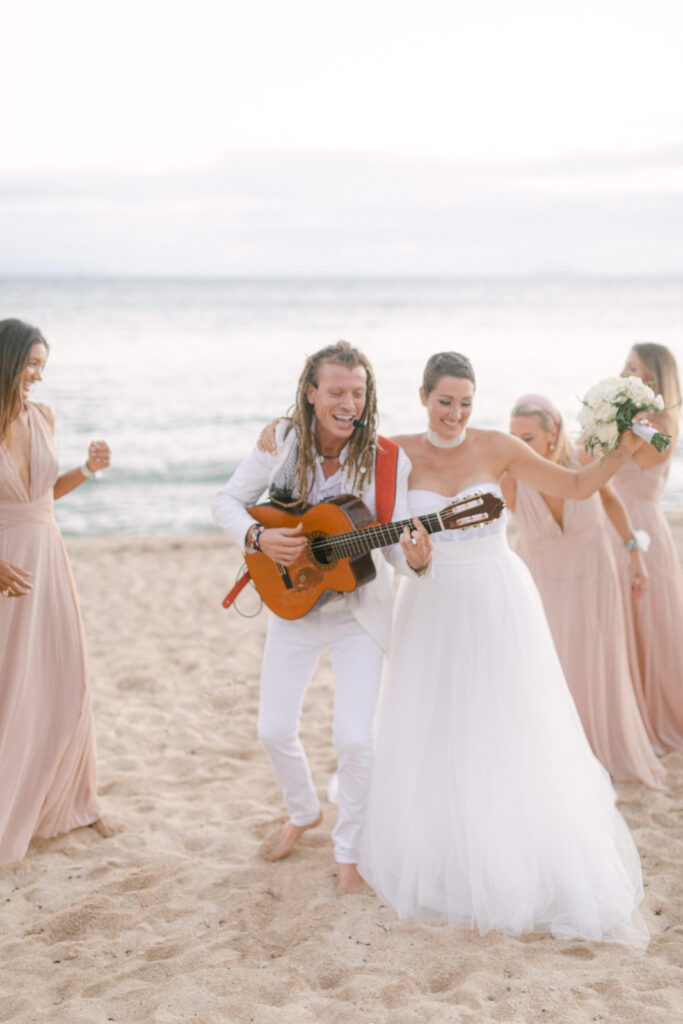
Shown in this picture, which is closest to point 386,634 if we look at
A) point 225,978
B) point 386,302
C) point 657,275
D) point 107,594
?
point 225,978

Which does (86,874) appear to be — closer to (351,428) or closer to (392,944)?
(392,944)

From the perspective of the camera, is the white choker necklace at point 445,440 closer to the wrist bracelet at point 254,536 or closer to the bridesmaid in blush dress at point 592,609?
the wrist bracelet at point 254,536

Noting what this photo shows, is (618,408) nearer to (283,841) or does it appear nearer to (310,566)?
(310,566)

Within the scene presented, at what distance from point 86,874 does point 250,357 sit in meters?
33.8

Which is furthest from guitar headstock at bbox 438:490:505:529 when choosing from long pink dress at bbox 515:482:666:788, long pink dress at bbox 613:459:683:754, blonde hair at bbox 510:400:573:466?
long pink dress at bbox 613:459:683:754

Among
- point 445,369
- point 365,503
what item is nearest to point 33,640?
point 365,503

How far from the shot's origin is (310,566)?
13.3 feet

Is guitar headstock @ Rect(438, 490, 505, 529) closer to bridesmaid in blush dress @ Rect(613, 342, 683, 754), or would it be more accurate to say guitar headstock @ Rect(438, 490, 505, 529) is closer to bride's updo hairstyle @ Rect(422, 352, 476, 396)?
bride's updo hairstyle @ Rect(422, 352, 476, 396)

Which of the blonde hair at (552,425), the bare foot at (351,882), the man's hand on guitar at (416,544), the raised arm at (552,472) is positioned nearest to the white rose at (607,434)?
the raised arm at (552,472)

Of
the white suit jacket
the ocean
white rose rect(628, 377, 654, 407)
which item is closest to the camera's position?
white rose rect(628, 377, 654, 407)

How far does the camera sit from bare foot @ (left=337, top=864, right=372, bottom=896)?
4105 millimetres

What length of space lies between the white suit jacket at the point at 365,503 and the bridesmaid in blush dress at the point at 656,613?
196 centimetres

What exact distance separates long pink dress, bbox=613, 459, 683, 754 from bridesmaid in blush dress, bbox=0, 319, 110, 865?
10.6ft

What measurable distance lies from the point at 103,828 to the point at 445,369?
116 inches
